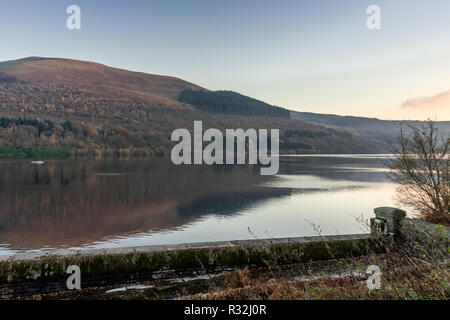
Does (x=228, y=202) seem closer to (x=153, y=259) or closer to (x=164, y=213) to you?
(x=164, y=213)

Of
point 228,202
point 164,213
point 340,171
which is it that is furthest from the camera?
point 340,171

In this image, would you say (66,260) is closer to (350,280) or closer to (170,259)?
(170,259)

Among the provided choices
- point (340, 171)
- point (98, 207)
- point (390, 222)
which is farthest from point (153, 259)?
point (340, 171)

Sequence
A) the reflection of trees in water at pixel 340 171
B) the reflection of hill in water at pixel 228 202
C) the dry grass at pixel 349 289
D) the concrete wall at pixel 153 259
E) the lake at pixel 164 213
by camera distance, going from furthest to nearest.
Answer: the reflection of trees in water at pixel 340 171, the reflection of hill in water at pixel 228 202, the lake at pixel 164 213, the concrete wall at pixel 153 259, the dry grass at pixel 349 289

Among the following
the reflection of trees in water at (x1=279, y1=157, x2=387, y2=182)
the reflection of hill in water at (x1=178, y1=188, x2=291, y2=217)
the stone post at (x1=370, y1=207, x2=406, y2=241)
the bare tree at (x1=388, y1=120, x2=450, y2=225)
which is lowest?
the reflection of hill in water at (x1=178, y1=188, x2=291, y2=217)

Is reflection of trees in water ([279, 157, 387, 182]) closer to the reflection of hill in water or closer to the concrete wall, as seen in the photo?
the reflection of hill in water

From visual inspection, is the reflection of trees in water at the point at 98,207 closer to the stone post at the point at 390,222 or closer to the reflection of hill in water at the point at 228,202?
the reflection of hill in water at the point at 228,202

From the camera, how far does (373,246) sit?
1209 cm

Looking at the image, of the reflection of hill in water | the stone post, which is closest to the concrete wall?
the stone post

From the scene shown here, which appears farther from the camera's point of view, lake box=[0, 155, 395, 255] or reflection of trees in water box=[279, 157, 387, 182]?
reflection of trees in water box=[279, 157, 387, 182]

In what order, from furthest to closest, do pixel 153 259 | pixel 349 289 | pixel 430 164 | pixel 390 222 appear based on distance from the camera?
1. pixel 430 164
2. pixel 390 222
3. pixel 153 259
4. pixel 349 289

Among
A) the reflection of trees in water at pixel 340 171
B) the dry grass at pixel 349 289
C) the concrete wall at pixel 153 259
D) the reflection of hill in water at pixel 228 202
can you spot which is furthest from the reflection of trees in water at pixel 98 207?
the reflection of trees in water at pixel 340 171

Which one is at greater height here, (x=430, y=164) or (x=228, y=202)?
(x=430, y=164)
